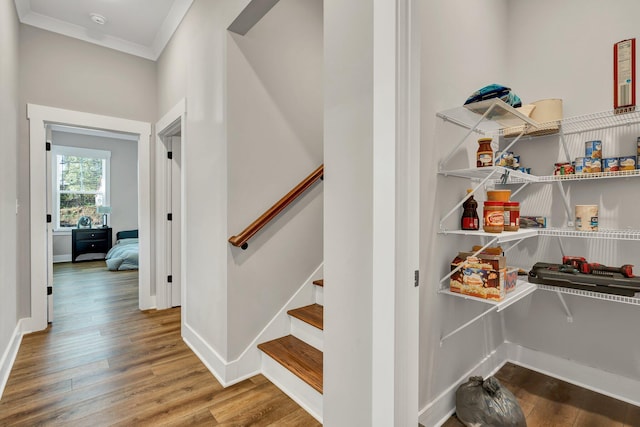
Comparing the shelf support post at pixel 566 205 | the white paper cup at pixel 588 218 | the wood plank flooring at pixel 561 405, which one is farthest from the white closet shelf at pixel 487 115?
the wood plank flooring at pixel 561 405

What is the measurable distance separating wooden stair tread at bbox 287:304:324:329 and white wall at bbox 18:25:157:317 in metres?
2.60

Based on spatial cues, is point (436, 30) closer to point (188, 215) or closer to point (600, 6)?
point (600, 6)

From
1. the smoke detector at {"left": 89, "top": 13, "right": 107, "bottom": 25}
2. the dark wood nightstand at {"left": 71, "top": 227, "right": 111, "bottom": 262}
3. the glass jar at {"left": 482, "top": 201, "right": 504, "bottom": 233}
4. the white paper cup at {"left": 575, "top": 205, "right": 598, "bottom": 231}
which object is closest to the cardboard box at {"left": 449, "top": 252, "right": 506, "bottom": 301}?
the glass jar at {"left": 482, "top": 201, "right": 504, "bottom": 233}

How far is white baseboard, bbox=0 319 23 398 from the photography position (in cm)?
201

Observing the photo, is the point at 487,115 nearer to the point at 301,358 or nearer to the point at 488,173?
the point at 488,173

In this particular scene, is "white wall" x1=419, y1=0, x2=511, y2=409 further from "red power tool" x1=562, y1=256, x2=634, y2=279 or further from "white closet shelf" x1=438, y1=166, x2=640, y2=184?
"red power tool" x1=562, y1=256, x2=634, y2=279

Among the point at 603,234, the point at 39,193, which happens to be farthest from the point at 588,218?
the point at 39,193

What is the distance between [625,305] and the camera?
1.79 metres

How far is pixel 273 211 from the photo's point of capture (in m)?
2.14

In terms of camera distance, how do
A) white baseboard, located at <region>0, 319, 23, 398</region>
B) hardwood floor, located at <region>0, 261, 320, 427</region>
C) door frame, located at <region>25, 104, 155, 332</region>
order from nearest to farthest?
hardwood floor, located at <region>0, 261, 320, 427</region> → white baseboard, located at <region>0, 319, 23, 398</region> → door frame, located at <region>25, 104, 155, 332</region>

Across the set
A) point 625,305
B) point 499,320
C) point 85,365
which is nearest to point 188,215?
point 85,365

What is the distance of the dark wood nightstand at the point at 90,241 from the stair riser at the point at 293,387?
6.28 m

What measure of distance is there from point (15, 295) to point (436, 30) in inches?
147

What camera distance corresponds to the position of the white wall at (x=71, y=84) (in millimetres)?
2865
